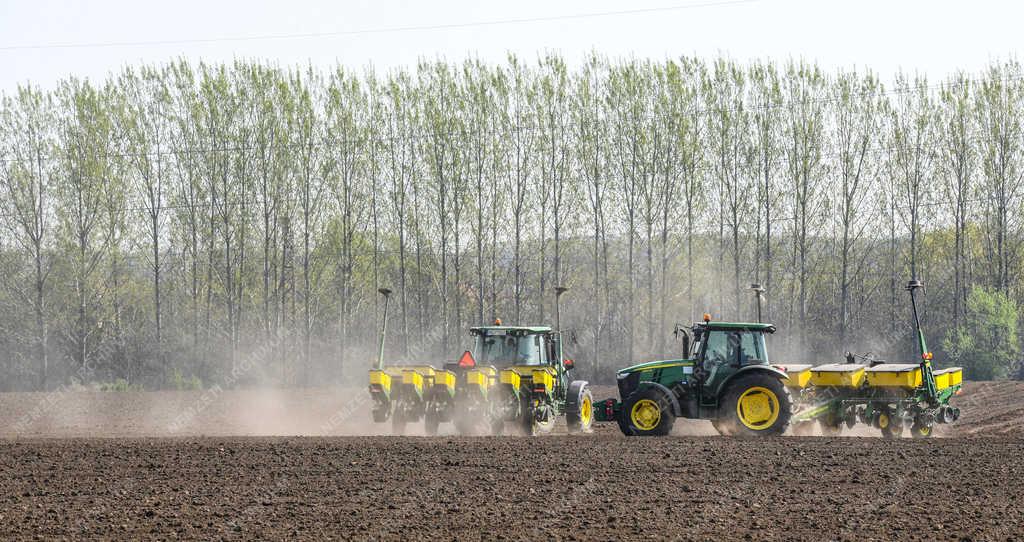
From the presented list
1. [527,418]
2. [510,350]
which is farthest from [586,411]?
[510,350]

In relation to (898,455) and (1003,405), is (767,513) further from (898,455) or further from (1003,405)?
(1003,405)

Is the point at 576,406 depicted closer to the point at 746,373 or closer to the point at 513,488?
the point at 746,373

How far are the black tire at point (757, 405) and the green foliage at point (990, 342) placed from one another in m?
23.7

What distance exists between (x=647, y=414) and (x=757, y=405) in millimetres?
1911

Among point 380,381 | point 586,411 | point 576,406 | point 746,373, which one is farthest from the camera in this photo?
point 586,411

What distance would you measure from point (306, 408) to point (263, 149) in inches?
603

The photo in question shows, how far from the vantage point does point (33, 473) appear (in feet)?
49.4

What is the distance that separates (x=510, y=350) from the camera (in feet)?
71.4

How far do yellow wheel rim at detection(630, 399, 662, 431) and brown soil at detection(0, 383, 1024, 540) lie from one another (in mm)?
850

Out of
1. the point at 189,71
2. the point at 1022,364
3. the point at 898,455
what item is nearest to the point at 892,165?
the point at 1022,364

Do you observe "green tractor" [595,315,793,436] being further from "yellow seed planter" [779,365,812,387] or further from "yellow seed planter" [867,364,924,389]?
"yellow seed planter" [867,364,924,389]

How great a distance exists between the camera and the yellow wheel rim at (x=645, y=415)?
62.7 feet

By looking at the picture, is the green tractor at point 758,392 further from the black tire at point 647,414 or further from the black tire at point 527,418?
the black tire at point 527,418

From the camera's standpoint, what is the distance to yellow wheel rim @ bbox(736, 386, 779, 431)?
1842cm
